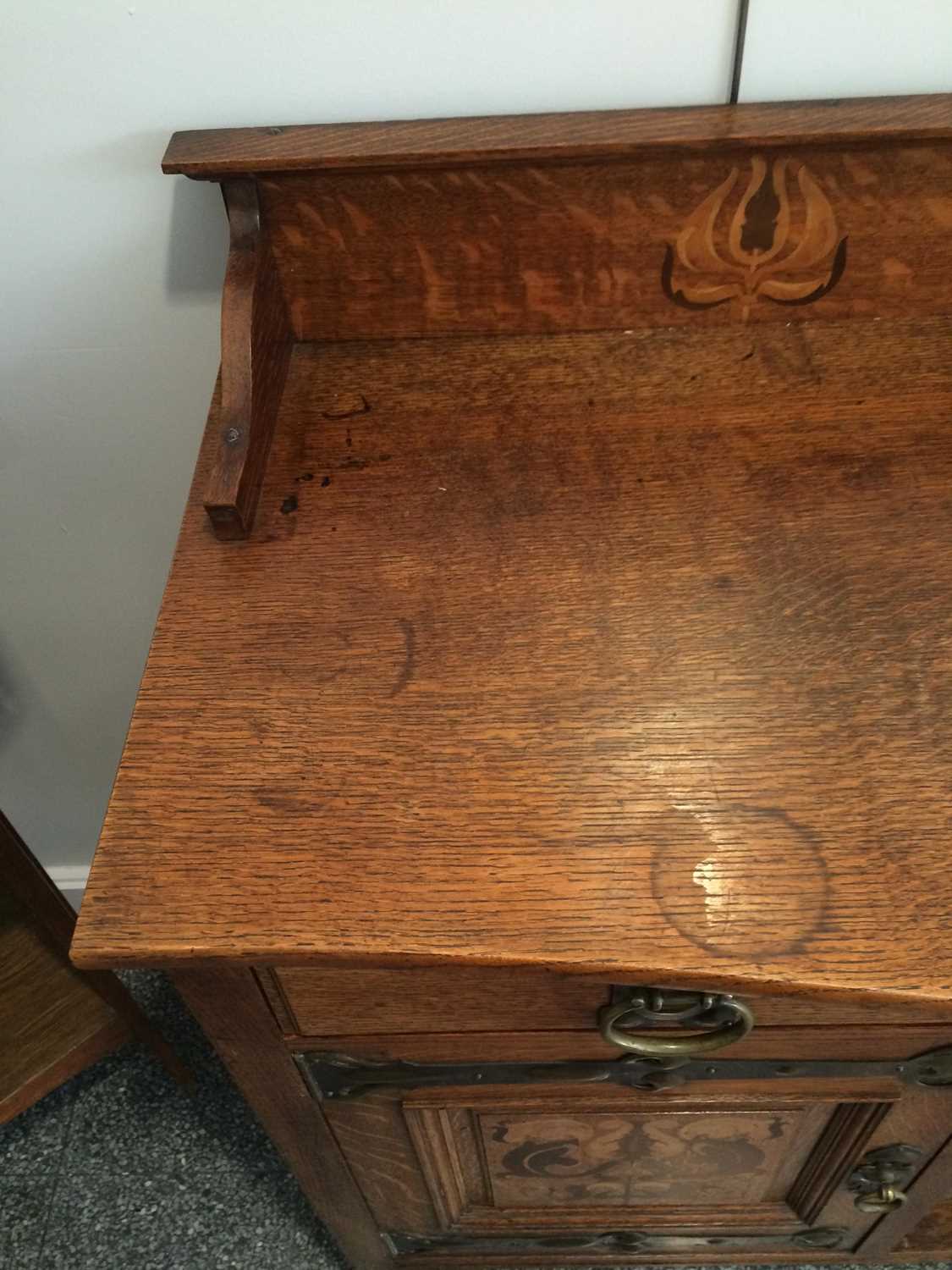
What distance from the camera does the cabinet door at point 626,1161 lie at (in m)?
0.66

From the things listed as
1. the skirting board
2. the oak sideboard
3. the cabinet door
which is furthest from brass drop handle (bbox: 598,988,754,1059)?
the skirting board

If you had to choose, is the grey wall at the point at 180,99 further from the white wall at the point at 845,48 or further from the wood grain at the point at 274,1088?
the wood grain at the point at 274,1088

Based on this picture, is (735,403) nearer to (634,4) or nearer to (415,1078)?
(634,4)

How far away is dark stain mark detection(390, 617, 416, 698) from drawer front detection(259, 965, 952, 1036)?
15 centimetres

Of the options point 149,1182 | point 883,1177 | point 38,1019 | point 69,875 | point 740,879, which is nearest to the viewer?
point 740,879

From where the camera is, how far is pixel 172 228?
2.33 ft

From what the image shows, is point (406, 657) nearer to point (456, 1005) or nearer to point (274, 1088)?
point (456, 1005)

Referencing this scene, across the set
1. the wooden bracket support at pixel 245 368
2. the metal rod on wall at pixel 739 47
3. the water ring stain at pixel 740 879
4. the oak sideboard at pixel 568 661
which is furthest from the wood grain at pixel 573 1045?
the metal rod on wall at pixel 739 47

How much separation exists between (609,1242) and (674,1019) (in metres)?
0.55

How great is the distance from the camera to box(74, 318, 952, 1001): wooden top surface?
458 mm

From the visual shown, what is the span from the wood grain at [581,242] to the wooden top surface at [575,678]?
0.02 metres

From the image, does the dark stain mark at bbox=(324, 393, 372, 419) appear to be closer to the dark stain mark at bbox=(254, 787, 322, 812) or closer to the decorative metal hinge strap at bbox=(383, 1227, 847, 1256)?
the dark stain mark at bbox=(254, 787, 322, 812)

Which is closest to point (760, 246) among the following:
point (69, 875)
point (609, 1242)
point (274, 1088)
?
point (274, 1088)

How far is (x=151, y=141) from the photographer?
0.66m
